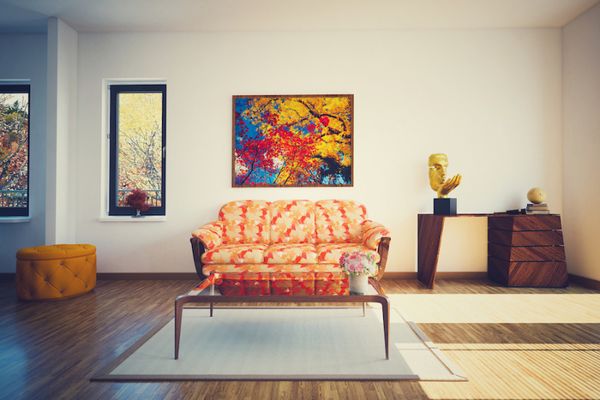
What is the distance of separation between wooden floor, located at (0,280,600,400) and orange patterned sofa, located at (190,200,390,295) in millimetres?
739

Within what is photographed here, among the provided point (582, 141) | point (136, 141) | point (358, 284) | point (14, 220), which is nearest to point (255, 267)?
point (358, 284)

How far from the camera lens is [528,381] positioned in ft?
6.41

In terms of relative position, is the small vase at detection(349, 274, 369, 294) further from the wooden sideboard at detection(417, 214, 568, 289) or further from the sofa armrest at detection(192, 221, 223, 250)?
the wooden sideboard at detection(417, 214, 568, 289)

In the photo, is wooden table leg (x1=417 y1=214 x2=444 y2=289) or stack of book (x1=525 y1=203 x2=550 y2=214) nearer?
wooden table leg (x1=417 y1=214 x2=444 y2=289)

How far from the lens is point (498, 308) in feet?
11.0

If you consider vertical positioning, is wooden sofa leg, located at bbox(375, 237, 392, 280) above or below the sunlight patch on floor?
above

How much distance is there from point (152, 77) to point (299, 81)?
1.96m

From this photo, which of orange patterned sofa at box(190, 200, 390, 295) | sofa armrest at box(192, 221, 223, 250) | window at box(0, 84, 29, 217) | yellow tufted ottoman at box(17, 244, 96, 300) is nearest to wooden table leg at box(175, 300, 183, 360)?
orange patterned sofa at box(190, 200, 390, 295)

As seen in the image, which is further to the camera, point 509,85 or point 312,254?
point 509,85

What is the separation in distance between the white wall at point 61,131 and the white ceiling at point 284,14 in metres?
0.29

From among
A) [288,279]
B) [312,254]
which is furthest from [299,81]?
[288,279]

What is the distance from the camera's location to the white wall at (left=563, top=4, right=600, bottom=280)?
4.18m

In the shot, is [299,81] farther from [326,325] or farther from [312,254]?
[326,325]

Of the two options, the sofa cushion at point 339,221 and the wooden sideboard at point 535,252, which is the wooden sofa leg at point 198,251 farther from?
the wooden sideboard at point 535,252
